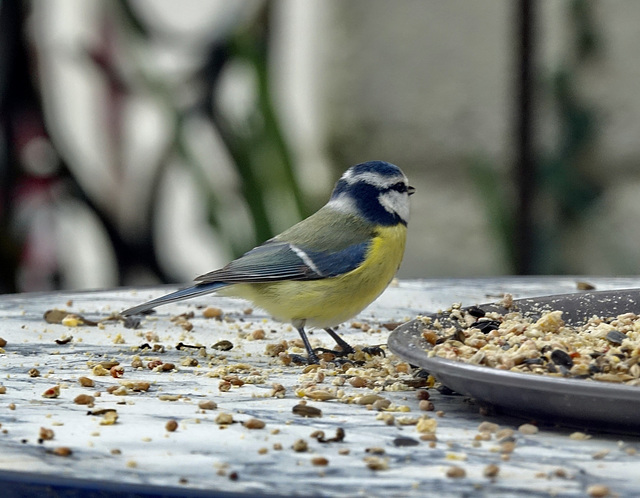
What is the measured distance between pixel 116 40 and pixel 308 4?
27.1 inches

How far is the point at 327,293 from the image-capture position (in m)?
1.63

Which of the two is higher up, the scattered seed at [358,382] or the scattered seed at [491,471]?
the scattered seed at [358,382]

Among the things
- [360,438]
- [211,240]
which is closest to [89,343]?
[360,438]

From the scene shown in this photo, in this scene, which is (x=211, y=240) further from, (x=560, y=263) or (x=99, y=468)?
(x=99, y=468)

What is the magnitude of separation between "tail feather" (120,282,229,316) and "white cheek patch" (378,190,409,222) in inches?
13.4

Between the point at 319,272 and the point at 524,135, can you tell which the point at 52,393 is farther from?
the point at 524,135

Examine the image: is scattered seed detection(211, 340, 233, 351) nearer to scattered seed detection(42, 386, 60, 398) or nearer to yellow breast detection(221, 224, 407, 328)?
yellow breast detection(221, 224, 407, 328)

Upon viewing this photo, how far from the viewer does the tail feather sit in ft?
5.33

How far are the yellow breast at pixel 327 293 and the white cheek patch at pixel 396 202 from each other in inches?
4.4

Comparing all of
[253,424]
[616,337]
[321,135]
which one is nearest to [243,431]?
[253,424]

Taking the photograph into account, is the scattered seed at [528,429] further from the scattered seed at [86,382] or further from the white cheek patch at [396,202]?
the white cheek patch at [396,202]

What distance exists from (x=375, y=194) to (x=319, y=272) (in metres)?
0.23

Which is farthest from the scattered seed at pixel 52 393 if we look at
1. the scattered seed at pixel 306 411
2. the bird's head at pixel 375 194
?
the bird's head at pixel 375 194

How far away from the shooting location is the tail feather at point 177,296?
162cm
